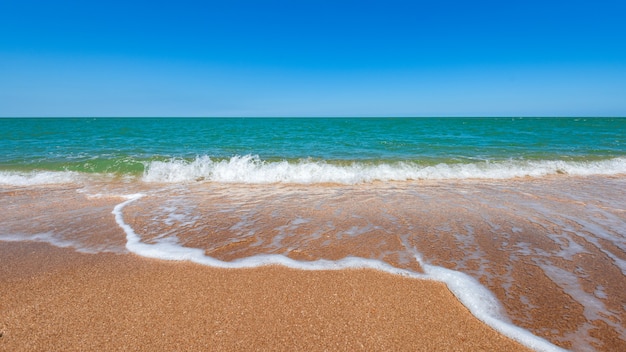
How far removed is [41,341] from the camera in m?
2.26

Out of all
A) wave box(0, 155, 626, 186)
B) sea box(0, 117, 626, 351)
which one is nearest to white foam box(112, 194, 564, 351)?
sea box(0, 117, 626, 351)

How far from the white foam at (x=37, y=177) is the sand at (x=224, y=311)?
22.1 ft

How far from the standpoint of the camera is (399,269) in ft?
11.2

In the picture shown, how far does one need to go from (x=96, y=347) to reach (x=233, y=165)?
8078 millimetres

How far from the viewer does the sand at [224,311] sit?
2.26 metres

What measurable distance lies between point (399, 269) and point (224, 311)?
1.94 m

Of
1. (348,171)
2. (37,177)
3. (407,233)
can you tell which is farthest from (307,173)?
(37,177)

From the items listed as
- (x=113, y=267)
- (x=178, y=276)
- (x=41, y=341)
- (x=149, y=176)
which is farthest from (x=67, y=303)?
(x=149, y=176)

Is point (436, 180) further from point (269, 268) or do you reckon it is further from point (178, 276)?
point (178, 276)

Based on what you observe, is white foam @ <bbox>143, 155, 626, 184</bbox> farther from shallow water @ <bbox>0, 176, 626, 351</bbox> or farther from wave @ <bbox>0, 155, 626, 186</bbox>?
shallow water @ <bbox>0, 176, 626, 351</bbox>

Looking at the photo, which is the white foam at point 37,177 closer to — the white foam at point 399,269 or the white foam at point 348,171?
the white foam at point 348,171

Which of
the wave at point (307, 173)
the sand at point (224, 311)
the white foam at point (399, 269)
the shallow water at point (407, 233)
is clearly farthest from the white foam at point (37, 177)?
the sand at point (224, 311)

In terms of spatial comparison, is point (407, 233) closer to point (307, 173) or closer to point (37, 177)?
point (307, 173)

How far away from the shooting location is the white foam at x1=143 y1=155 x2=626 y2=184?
930 centimetres
